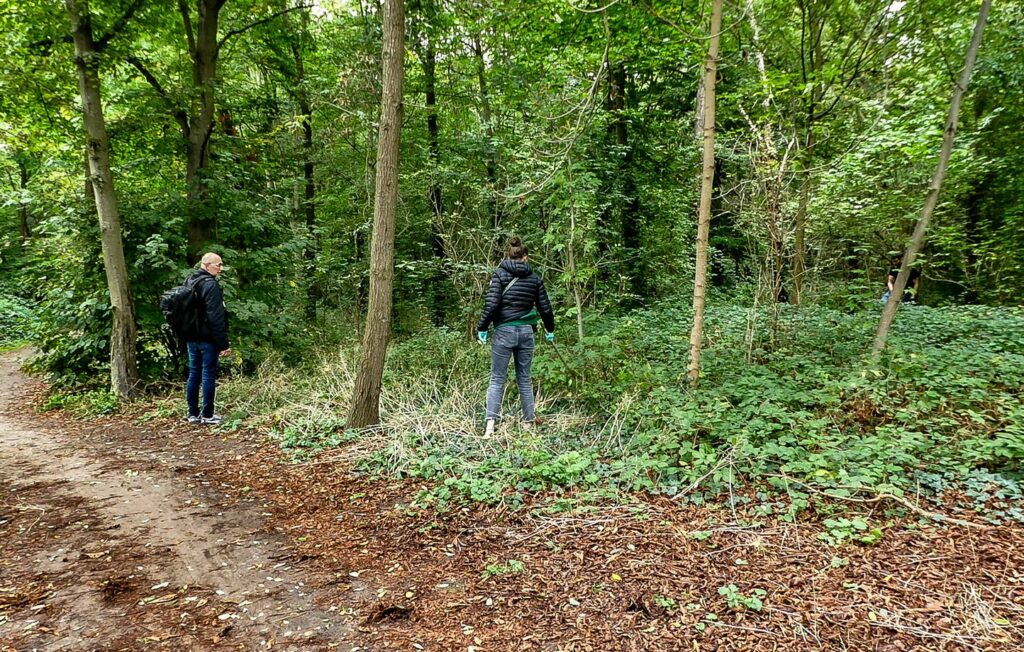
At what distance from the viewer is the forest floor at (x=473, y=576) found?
238 cm

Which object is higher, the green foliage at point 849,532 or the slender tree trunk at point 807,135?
the slender tree trunk at point 807,135

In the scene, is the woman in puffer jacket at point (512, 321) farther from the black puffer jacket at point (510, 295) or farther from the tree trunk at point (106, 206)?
the tree trunk at point (106, 206)

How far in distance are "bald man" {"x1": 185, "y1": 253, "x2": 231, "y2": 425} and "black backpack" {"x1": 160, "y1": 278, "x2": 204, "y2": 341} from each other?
0.02 meters

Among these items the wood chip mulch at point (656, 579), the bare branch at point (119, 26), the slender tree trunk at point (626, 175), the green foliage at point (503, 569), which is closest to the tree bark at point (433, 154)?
the slender tree trunk at point (626, 175)

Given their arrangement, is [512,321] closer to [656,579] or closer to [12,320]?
[656,579]

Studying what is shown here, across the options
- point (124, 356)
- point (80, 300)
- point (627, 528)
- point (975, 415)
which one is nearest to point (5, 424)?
point (124, 356)

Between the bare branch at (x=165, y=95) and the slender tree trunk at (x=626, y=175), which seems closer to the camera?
the bare branch at (x=165, y=95)

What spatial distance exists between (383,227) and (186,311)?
2.98 m

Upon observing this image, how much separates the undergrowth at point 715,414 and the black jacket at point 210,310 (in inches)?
44.6

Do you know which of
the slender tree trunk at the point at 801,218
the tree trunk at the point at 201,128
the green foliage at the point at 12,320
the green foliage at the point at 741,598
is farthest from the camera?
the green foliage at the point at 12,320

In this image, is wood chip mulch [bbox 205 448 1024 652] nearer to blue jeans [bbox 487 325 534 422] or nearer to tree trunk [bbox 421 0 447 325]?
blue jeans [bbox 487 325 534 422]

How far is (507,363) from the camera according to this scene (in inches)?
208

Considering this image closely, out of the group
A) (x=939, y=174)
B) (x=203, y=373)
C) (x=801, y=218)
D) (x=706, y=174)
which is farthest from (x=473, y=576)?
(x=801, y=218)

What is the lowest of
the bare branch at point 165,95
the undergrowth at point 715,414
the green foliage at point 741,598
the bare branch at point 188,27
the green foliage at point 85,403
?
the green foliage at point 741,598
